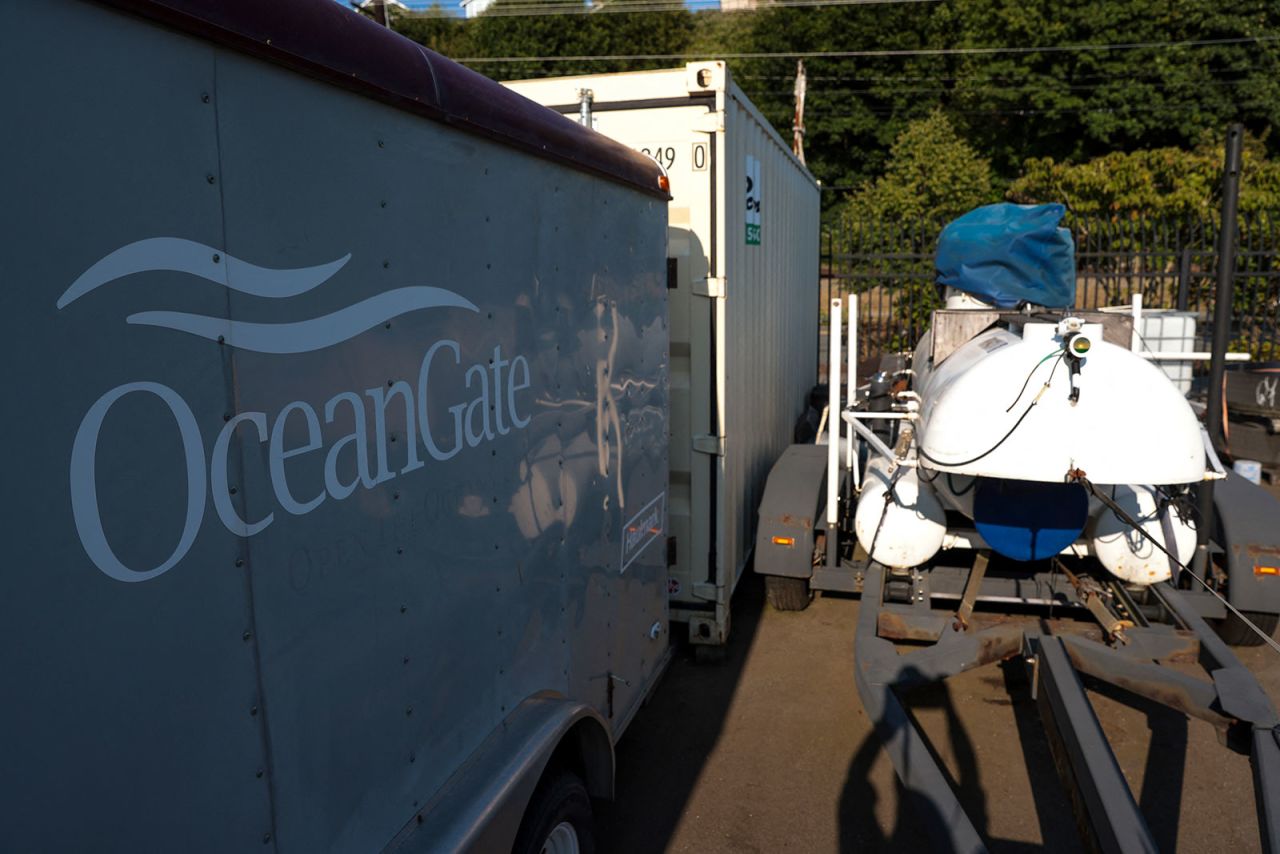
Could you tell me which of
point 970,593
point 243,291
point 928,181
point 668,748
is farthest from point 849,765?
point 928,181

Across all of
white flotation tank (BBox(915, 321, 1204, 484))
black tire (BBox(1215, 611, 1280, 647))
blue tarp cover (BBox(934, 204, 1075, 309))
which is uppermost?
blue tarp cover (BBox(934, 204, 1075, 309))

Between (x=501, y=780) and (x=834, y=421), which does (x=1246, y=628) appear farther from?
(x=501, y=780)

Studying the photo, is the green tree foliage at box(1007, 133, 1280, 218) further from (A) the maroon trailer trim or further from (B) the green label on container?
(A) the maroon trailer trim

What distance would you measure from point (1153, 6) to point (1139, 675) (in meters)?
32.5

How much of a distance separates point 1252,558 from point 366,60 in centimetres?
575

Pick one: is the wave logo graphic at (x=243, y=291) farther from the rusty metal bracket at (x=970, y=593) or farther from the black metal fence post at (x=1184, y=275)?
the black metal fence post at (x=1184, y=275)

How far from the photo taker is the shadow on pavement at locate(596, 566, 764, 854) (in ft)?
13.4

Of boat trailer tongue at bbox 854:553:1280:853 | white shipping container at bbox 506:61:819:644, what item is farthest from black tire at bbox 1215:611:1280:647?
white shipping container at bbox 506:61:819:644

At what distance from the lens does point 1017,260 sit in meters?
6.95

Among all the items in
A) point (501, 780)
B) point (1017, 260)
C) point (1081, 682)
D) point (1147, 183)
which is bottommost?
point (1081, 682)

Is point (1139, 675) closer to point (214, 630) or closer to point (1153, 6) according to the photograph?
point (214, 630)

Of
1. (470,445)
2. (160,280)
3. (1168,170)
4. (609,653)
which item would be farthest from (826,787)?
(1168,170)

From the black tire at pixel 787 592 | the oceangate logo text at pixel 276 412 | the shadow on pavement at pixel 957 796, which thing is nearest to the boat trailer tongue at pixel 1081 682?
the shadow on pavement at pixel 957 796

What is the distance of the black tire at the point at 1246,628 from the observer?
5.64 metres
